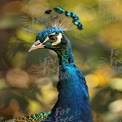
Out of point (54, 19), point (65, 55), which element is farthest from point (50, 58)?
point (54, 19)

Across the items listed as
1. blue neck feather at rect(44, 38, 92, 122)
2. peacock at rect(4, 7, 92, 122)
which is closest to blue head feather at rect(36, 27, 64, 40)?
peacock at rect(4, 7, 92, 122)

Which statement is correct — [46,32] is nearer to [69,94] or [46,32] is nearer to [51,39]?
[51,39]

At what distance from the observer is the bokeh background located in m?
1.65

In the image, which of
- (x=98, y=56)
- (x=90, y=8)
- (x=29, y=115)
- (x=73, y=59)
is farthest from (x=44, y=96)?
(x=90, y=8)

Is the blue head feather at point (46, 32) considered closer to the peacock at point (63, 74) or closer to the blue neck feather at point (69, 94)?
the peacock at point (63, 74)

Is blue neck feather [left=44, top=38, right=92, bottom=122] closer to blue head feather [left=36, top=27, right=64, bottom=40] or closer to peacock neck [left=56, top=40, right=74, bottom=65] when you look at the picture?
peacock neck [left=56, top=40, right=74, bottom=65]

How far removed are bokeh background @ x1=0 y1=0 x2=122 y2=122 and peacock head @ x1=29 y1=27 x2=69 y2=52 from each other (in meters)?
0.03

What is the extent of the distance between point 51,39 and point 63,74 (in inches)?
7.1

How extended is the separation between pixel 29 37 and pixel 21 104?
0.33 m

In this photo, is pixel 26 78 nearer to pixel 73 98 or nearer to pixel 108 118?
pixel 73 98

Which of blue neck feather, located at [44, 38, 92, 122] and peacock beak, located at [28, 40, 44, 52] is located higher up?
peacock beak, located at [28, 40, 44, 52]

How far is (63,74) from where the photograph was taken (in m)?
1.67

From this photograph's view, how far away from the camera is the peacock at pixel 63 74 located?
5.36 ft

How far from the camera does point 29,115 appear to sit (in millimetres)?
1693
